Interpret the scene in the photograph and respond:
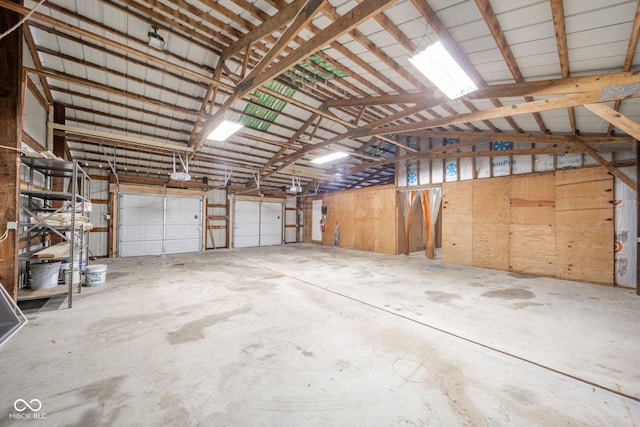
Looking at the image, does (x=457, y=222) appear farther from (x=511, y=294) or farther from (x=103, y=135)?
(x=103, y=135)

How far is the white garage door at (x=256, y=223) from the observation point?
11719mm

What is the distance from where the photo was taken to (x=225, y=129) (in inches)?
207

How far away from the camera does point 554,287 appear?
5.04 m

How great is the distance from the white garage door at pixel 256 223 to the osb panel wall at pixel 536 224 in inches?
329

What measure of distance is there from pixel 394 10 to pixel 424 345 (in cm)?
388

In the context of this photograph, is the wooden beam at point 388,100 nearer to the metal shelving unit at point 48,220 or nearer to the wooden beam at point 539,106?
the wooden beam at point 539,106

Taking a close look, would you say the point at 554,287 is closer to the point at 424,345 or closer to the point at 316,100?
the point at 424,345

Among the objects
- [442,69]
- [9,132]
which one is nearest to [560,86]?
[442,69]

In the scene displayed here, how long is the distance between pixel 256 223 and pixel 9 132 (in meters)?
9.43

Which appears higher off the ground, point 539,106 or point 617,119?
point 539,106

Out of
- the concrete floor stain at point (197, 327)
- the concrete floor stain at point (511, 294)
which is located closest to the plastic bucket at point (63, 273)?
the concrete floor stain at point (197, 327)

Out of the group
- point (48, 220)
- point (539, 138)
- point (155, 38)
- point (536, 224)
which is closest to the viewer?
point (155, 38)

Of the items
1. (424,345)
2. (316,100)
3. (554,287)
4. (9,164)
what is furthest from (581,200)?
(9,164)

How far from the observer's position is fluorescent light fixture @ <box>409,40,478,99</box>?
9.31 feet
